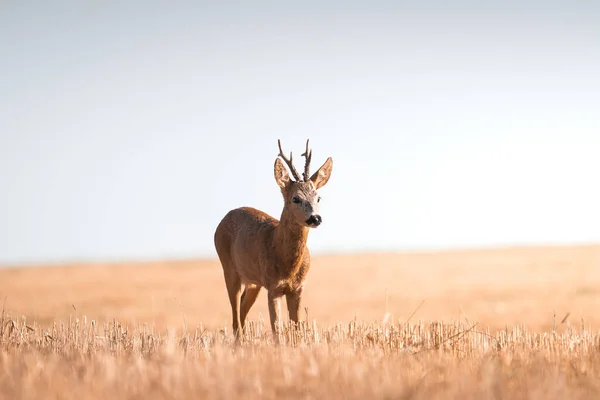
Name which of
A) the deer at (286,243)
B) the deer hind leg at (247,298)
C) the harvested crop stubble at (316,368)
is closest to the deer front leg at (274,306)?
the deer at (286,243)

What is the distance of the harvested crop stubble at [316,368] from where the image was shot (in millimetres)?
5742

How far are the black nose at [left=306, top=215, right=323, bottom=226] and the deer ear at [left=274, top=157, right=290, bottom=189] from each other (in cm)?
93

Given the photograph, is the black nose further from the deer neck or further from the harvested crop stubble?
the harvested crop stubble

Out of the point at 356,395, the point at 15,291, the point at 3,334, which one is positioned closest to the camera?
the point at 356,395

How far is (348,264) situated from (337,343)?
142ft

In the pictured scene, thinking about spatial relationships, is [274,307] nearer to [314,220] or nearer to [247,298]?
[314,220]

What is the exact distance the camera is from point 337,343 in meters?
8.35

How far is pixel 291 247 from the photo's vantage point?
10.5 meters

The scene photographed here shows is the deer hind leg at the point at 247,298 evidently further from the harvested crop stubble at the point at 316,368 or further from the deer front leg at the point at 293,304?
the harvested crop stubble at the point at 316,368

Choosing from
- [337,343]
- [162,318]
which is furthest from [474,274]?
[337,343]

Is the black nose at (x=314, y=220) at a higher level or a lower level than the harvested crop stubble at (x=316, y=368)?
higher

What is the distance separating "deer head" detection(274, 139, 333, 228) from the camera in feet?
33.2

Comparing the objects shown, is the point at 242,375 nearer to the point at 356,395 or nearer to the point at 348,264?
the point at 356,395

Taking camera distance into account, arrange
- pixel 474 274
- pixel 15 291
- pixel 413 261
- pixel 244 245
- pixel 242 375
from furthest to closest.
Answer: pixel 413 261 < pixel 474 274 < pixel 15 291 < pixel 244 245 < pixel 242 375
